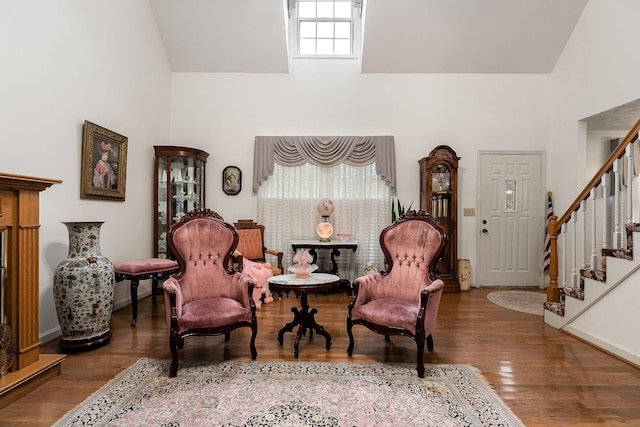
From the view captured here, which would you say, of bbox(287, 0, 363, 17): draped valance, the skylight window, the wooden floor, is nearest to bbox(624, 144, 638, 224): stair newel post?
the wooden floor

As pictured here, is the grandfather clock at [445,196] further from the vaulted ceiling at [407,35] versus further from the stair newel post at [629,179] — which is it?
the stair newel post at [629,179]

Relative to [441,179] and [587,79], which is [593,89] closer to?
[587,79]

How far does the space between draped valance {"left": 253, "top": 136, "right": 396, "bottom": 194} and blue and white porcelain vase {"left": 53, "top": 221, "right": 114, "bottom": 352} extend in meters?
2.86

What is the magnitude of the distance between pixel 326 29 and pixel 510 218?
442 cm

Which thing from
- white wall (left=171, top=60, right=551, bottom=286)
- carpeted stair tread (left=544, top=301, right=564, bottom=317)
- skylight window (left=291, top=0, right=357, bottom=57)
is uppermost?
skylight window (left=291, top=0, right=357, bottom=57)

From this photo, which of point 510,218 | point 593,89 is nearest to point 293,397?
point 510,218

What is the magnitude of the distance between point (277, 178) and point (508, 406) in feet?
14.3

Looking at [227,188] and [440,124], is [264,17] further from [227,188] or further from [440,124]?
[440,124]

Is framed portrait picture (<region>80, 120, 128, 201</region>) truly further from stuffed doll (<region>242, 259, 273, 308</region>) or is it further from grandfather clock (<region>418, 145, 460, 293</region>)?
grandfather clock (<region>418, 145, 460, 293</region>)

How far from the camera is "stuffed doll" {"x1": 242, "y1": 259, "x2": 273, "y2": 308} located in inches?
174

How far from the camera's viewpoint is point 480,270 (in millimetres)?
5648

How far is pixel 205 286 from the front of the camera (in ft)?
10.1

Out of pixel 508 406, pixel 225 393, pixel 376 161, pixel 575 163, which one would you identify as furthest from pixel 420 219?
pixel 575 163

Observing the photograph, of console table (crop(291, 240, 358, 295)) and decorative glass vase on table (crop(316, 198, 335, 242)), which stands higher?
decorative glass vase on table (crop(316, 198, 335, 242))
